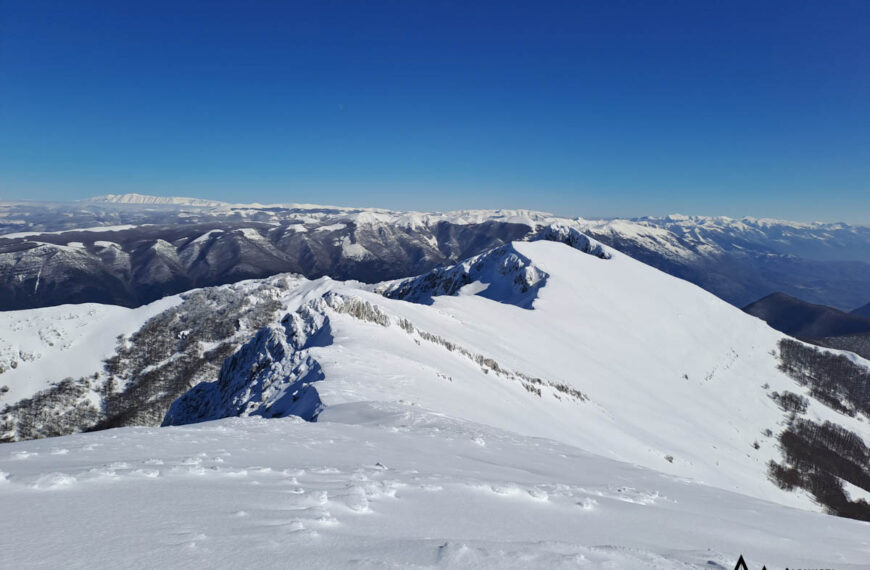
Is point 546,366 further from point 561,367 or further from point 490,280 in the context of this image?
point 490,280

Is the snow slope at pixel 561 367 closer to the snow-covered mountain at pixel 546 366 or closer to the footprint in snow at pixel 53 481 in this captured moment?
the snow-covered mountain at pixel 546 366

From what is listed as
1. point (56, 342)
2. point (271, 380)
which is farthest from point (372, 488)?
point (56, 342)

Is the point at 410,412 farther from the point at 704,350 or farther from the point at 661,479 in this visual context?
the point at 704,350

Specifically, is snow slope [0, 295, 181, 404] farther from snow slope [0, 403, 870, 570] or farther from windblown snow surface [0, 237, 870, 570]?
snow slope [0, 403, 870, 570]

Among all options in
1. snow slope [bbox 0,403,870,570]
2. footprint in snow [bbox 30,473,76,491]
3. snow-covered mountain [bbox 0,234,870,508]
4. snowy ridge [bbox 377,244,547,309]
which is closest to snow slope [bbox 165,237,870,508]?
snow-covered mountain [bbox 0,234,870,508]

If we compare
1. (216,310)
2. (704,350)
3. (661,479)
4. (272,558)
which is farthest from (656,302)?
(216,310)

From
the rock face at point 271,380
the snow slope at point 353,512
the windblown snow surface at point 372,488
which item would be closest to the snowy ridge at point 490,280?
the rock face at point 271,380
